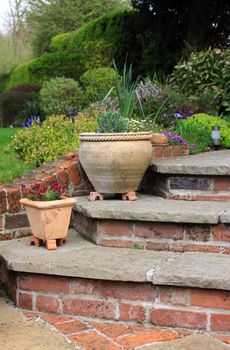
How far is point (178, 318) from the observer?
2.66 m

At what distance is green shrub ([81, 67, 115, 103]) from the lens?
29.7 ft

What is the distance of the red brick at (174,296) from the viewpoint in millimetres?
2656

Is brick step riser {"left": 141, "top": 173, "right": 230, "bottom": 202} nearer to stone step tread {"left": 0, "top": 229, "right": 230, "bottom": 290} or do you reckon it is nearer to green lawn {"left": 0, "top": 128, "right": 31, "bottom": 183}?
stone step tread {"left": 0, "top": 229, "right": 230, "bottom": 290}

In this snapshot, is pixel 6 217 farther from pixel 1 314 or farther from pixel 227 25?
pixel 227 25

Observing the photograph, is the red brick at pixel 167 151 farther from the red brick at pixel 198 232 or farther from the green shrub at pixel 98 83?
the green shrub at pixel 98 83

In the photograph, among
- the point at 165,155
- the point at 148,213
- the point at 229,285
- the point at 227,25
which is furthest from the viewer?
the point at 227,25

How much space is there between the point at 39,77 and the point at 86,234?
11.1 m

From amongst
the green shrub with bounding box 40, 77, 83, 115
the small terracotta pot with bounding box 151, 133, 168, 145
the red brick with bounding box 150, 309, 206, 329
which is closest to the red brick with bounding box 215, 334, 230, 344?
the red brick with bounding box 150, 309, 206, 329

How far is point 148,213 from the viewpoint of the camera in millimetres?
3178

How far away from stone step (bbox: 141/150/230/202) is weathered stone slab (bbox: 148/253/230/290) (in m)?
0.77

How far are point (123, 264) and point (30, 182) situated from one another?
3.58 ft

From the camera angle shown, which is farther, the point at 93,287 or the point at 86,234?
the point at 86,234

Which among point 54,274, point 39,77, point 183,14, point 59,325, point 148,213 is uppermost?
point 183,14

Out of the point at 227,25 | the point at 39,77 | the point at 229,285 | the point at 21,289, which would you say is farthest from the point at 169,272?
the point at 39,77
